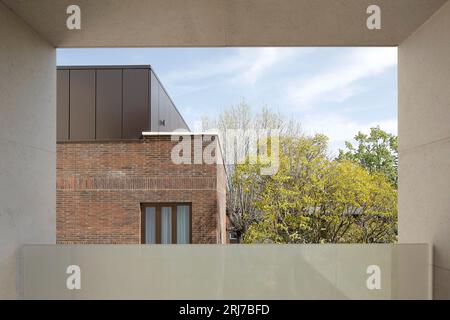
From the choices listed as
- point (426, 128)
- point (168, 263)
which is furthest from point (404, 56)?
point (168, 263)

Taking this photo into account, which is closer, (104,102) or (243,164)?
(104,102)

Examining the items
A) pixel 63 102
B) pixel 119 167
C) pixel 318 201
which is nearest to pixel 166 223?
pixel 119 167

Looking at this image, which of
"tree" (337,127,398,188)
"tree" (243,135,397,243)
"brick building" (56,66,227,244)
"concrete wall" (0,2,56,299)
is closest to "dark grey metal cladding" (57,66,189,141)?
Answer: "brick building" (56,66,227,244)

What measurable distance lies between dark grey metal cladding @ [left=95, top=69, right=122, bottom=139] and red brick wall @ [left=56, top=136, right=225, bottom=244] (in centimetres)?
21

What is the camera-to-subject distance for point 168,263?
6.15ft

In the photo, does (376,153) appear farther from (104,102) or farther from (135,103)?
(104,102)

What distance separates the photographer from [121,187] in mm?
6230

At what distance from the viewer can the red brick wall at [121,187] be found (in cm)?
614

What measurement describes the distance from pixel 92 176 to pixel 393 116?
7261mm

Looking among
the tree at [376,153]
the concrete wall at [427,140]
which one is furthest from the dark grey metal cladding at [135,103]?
the concrete wall at [427,140]

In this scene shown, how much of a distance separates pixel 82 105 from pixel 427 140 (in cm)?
579

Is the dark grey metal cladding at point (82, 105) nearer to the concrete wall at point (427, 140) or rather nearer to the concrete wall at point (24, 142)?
the concrete wall at point (24, 142)

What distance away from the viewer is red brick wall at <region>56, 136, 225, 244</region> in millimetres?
6137

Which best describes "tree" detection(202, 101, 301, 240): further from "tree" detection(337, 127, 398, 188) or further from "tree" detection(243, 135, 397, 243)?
"tree" detection(337, 127, 398, 188)
